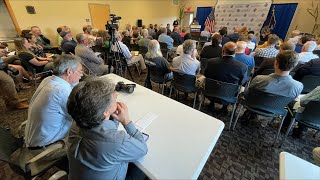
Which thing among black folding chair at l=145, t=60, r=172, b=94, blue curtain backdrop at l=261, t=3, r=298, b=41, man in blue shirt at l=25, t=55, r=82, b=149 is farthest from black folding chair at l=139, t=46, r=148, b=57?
blue curtain backdrop at l=261, t=3, r=298, b=41

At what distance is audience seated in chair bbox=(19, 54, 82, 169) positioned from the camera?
1.15 meters

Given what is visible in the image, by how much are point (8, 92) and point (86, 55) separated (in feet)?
4.52

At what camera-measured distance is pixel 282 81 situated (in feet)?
5.95

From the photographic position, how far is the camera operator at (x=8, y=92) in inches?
99.7

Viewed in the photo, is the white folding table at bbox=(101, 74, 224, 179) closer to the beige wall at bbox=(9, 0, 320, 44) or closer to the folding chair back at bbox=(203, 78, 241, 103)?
the folding chair back at bbox=(203, 78, 241, 103)

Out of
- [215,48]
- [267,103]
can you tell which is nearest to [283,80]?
[267,103]

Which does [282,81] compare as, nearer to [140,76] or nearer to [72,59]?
[72,59]

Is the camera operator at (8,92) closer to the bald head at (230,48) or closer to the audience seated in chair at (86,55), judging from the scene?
the audience seated in chair at (86,55)

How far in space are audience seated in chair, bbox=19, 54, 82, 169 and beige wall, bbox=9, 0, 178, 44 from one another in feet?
20.0

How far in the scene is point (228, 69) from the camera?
2.17 metres

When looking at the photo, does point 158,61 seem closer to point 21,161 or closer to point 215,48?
point 215,48

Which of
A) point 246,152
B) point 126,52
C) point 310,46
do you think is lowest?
point 246,152

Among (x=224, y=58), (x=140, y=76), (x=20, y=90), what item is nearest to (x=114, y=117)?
(x=224, y=58)

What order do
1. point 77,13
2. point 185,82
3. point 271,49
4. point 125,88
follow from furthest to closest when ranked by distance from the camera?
point 77,13
point 271,49
point 185,82
point 125,88
